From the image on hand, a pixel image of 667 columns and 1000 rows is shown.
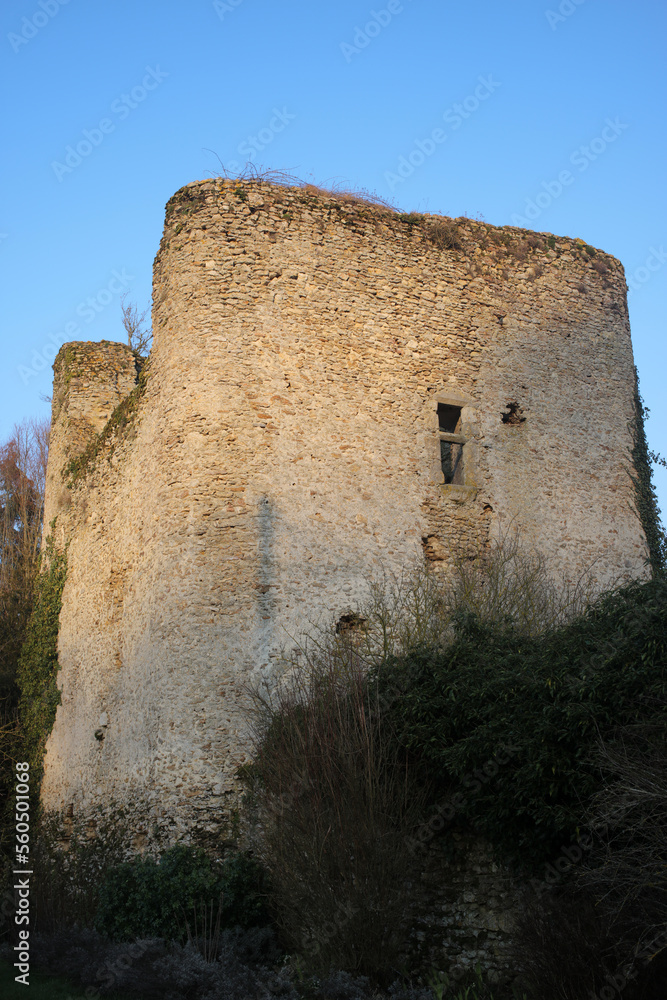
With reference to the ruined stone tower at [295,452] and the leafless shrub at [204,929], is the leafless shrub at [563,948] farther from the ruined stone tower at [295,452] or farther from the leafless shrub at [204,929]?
the ruined stone tower at [295,452]

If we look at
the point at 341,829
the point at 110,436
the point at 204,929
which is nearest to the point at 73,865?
the point at 204,929

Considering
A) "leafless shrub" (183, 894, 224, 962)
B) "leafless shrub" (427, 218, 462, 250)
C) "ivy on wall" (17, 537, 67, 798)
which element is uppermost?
"leafless shrub" (427, 218, 462, 250)

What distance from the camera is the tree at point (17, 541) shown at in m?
17.5

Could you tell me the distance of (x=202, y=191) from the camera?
39.5ft

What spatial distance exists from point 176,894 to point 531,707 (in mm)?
4307

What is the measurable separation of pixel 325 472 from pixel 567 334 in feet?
17.2

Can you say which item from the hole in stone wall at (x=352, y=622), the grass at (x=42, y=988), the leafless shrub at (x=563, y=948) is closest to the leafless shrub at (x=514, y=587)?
the hole in stone wall at (x=352, y=622)

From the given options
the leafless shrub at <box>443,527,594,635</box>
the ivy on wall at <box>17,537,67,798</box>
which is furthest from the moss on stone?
the leafless shrub at <box>443,527,594,635</box>

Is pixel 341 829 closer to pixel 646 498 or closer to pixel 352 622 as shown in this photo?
pixel 352 622

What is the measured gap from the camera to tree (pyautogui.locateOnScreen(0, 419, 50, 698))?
57.5ft

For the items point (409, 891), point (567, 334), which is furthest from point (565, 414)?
point (409, 891)

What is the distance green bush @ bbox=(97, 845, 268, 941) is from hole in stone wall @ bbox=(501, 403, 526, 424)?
7.23 m

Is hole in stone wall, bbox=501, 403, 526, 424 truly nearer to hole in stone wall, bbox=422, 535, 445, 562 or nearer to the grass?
hole in stone wall, bbox=422, 535, 445, 562

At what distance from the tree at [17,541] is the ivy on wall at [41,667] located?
173 centimetres
